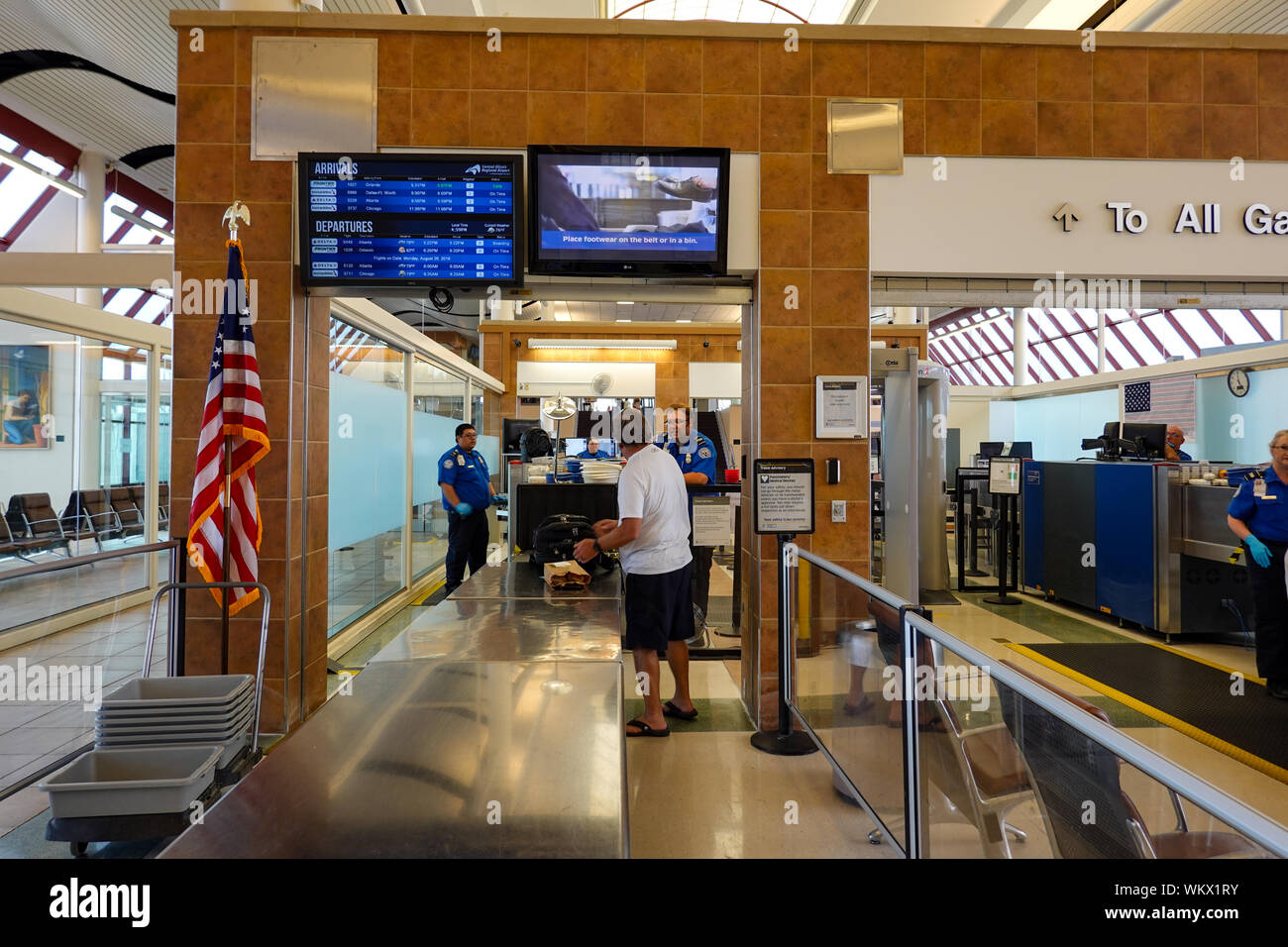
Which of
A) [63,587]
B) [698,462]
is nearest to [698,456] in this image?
[698,462]

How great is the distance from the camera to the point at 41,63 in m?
7.37

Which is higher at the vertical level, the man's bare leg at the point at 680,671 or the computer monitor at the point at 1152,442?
the computer monitor at the point at 1152,442

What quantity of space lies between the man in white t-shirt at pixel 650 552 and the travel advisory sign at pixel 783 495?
0.43 metres

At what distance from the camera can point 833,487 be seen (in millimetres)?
4191

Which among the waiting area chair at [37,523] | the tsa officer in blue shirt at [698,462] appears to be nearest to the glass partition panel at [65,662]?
the waiting area chair at [37,523]

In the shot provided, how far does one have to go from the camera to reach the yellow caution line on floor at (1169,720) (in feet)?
11.3

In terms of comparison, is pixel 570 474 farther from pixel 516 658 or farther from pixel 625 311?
pixel 625 311

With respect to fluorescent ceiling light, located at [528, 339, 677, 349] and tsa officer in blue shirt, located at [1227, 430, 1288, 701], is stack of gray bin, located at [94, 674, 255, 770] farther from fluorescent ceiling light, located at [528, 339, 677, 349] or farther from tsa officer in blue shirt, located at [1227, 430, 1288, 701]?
fluorescent ceiling light, located at [528, 339, 677, 349]

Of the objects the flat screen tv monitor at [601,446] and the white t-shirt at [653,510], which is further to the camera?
the flat screen tv monitor at [601,446]

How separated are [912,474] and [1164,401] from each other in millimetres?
8963

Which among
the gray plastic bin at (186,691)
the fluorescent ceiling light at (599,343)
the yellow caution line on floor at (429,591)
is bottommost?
the yellow caution line on floor at (429,591)

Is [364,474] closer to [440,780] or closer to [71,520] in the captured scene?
[71,520]

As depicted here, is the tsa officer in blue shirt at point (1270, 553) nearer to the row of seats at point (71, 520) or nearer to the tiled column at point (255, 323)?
the tiled column at point (255, 323)
